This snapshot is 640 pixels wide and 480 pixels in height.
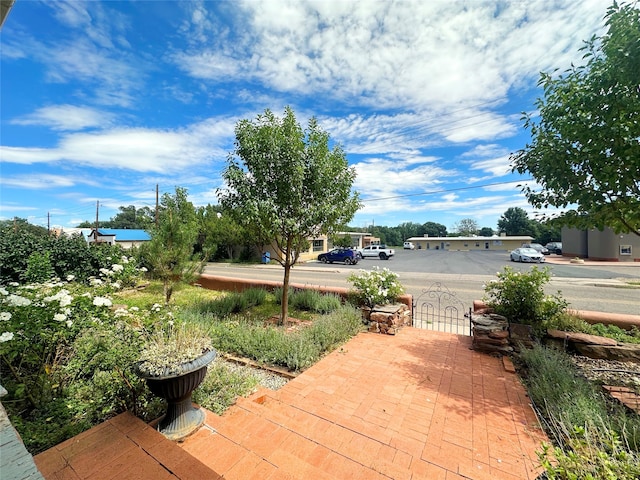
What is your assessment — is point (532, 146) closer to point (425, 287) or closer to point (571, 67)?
point (571, 67)

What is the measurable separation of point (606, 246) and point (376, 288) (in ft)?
110

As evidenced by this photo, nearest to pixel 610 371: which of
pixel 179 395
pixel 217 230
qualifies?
pixel 179 395

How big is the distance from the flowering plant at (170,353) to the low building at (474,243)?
60.7 m

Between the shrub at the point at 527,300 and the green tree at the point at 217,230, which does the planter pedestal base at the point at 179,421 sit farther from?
the green tree at the point at 217,230

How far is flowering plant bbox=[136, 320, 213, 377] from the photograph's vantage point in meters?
2.39


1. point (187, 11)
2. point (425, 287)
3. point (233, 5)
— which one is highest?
point (233, 5)

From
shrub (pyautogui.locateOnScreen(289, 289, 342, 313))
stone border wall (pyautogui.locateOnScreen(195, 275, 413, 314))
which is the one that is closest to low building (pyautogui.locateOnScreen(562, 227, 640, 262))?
stone border wall (pyautogui.locateOnScreen(195, 275, 413, 314))

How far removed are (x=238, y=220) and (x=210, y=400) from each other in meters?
3.85

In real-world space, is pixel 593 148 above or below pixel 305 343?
above

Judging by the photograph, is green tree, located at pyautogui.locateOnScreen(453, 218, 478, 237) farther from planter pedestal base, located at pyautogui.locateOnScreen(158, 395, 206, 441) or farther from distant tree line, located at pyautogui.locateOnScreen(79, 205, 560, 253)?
planter pedestal base, located at pyautogui.locateOnScreen(158, 395, 206, 441)

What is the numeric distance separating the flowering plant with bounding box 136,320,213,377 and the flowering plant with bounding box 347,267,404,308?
4.56 meters

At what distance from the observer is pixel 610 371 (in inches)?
138

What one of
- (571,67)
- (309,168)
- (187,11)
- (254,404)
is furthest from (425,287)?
(187,11)

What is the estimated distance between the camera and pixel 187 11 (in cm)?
487
